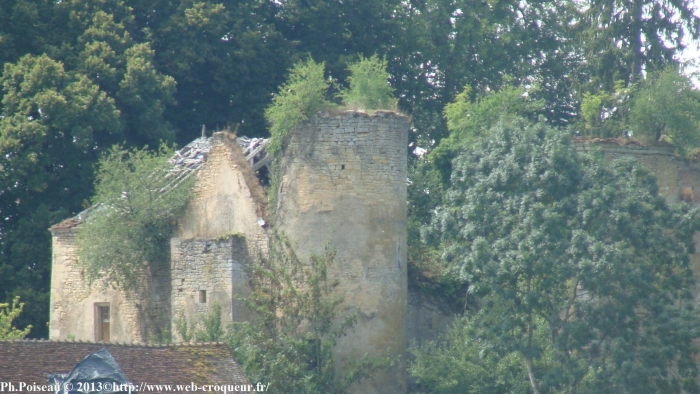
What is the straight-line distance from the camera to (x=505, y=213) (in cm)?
2708

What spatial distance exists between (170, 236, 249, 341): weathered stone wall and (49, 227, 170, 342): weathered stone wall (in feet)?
5.12

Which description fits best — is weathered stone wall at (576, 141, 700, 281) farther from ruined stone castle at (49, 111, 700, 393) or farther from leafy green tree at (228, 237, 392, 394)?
leafy green tree at (228, 237, 392, 394)

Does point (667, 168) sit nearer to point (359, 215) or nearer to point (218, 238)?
point (359, 215)

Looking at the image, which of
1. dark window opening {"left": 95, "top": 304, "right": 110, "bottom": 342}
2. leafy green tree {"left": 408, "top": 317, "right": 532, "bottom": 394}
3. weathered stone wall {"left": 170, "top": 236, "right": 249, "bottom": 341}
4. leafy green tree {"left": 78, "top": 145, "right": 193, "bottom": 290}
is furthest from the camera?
dark window opening {"left": 95, "top": 304, "right": 110, "bottom": 342}

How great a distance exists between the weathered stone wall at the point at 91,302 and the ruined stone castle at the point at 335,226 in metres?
1.49

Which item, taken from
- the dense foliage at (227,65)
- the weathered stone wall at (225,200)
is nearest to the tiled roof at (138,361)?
the weathered stone wall at (225,200)

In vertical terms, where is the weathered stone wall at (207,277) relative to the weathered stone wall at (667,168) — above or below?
below

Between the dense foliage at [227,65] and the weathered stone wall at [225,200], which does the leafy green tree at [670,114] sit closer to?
the dense foliage at [227,65]

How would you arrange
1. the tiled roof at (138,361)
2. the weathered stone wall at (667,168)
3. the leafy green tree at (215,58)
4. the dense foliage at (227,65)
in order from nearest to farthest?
the tiled roof at (138,361) → the weathered stone wall at (667,168) → the dense foliage at (227,65) → the leafy green tree at (215,58)

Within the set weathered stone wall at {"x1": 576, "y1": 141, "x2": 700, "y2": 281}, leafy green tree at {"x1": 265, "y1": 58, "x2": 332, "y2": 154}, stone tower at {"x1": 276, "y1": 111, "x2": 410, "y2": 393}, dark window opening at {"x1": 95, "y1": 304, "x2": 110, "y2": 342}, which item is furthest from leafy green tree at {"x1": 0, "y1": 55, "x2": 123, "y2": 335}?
weathered stone wall at {"x1": 576, "y1": 141, "x2": 700, "y2": 281}

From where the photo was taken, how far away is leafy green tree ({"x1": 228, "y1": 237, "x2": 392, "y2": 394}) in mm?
26016

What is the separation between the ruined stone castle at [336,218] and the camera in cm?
2730

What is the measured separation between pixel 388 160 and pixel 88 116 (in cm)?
943

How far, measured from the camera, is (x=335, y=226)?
89.9ft
